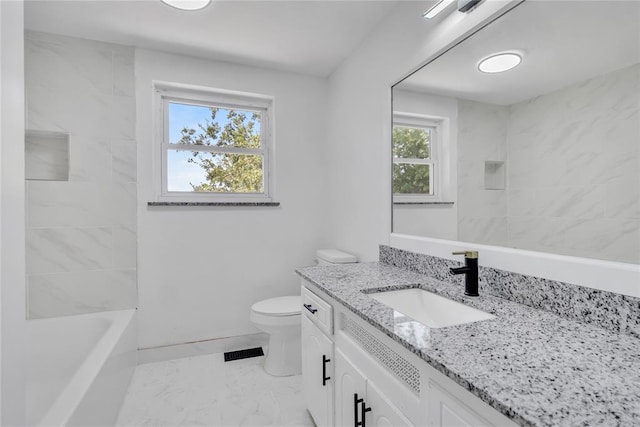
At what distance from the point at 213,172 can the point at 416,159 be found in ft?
5.52

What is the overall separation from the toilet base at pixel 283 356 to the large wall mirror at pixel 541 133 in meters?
1.24

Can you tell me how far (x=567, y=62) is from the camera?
1.05 meters

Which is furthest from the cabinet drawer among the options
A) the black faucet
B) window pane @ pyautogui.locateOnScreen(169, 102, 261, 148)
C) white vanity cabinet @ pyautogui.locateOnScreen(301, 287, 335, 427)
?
window pane @ pyautogui.locateOnScreen(169, 102, 261, 148)

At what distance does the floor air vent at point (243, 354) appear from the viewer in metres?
2.46

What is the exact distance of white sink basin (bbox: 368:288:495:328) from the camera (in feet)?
3.87

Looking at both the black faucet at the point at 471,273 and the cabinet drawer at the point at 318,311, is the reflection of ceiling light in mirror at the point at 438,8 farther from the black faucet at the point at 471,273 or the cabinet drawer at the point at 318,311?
the cabinet drawer at the point at 318,311

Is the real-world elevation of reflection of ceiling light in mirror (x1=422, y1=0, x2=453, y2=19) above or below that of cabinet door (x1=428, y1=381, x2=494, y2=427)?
above

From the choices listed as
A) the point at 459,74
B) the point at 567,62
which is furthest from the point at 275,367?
the point at 567,62

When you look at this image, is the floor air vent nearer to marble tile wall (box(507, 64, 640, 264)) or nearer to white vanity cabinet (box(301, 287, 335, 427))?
white vanity cabinet (box(301, 287, 335, 427))

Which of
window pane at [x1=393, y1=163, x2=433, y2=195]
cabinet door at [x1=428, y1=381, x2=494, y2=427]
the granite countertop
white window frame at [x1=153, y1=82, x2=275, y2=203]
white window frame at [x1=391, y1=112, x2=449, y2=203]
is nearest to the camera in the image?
the granite countertop

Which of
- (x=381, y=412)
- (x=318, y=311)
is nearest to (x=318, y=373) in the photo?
(x=318, y=311)

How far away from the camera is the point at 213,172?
2.66 metres

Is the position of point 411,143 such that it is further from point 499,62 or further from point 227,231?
point 227,231

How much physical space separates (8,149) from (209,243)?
1.79 metres
